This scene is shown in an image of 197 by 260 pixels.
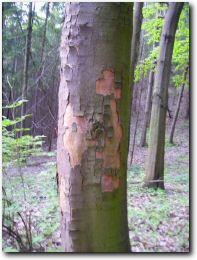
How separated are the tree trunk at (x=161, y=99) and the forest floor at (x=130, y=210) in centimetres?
14

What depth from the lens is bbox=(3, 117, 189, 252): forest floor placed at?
1.71 m

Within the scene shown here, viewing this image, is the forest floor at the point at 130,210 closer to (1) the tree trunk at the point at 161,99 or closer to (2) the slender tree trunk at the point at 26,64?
(1) the tree trunk at the point at 161,99

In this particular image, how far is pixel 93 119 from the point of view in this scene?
1.31 m

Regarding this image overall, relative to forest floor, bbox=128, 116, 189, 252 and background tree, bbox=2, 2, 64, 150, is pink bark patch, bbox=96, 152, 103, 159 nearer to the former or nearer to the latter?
forest floor, bbox=128, 116, 189, 252

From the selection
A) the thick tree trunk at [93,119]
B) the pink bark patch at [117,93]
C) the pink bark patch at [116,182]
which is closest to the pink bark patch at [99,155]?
the thick tree trunk at [93,119]

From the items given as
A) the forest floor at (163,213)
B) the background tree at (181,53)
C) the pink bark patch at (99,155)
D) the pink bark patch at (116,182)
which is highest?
the background tree at (181,53)

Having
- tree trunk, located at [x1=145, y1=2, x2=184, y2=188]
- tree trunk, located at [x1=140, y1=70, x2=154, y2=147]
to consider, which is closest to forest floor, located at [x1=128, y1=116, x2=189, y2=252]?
tree trunk, located at [x1=145, y1=2, x2=184, y2=188]

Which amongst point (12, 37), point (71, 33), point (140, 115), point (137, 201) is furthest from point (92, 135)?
point (140, 115)

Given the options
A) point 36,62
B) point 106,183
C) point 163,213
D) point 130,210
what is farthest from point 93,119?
point 36,62

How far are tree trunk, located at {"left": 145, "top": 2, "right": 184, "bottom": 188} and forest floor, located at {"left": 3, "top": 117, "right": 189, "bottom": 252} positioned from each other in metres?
0.14

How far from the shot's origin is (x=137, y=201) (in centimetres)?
214

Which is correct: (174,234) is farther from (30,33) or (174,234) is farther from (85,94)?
(30,33)

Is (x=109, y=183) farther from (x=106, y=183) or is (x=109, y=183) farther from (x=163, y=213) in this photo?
(x=163, y=213)

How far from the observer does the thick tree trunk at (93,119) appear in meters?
1.31
